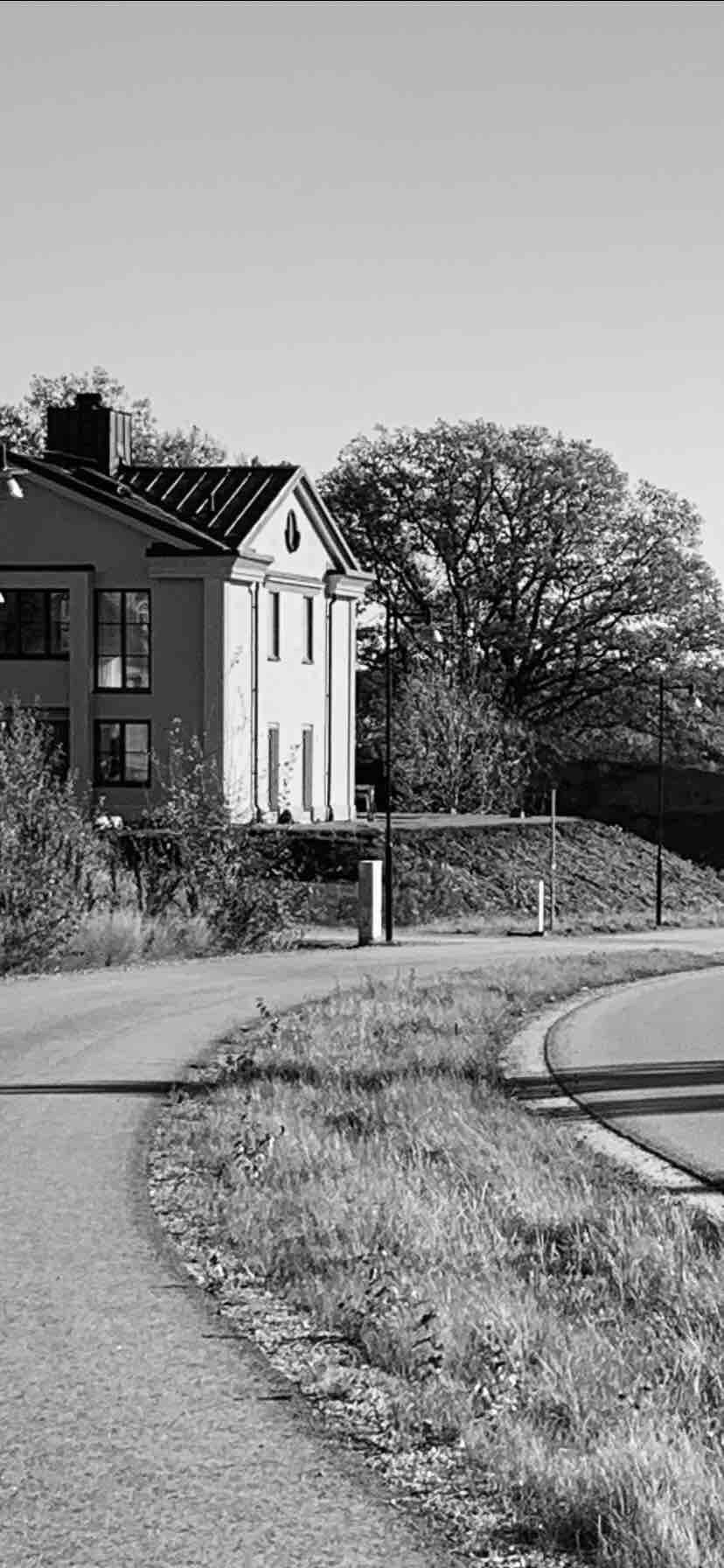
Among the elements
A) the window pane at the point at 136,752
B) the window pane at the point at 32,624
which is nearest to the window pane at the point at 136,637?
the window pane at the point at 136,752

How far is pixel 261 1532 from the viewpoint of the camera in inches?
242

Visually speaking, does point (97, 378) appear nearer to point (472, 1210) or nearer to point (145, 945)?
point (145, 945)

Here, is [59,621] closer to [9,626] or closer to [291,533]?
[9,626]

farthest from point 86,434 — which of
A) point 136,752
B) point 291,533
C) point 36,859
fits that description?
point 36,859

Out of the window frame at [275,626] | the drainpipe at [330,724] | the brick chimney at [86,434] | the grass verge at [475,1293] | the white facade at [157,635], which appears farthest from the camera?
the drainpipe at [330,724]

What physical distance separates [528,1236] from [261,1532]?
4510 millimetres

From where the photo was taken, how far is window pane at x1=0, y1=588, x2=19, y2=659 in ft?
191

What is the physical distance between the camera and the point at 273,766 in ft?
198

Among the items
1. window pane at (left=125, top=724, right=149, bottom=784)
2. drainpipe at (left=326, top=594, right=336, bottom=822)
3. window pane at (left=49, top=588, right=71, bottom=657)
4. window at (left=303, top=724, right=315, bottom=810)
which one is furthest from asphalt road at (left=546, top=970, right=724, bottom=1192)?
drainpipe at (left=326, top=594, right=336, bottom=822)

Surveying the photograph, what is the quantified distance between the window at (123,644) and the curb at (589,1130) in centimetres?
3276

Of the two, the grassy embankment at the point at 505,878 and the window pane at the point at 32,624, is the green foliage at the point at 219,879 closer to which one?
the grassy embankment at the point at 505,878

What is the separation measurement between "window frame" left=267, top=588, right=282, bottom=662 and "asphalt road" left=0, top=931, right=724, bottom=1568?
45397 millimetres

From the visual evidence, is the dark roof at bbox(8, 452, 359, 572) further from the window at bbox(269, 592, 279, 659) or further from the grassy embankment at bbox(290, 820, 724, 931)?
the grassy embankment at bbox(290, 820, 724, 931)

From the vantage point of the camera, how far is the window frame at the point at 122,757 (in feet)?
189
